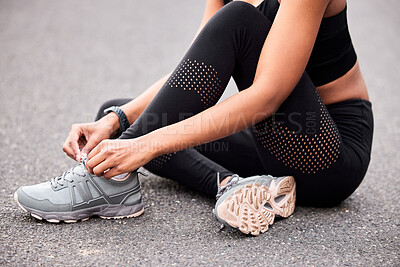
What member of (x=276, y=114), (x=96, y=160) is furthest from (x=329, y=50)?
(x=96, y=160)

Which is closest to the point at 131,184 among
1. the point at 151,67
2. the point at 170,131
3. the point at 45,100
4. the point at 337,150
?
the point at 170,131

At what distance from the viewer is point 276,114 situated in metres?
1.31

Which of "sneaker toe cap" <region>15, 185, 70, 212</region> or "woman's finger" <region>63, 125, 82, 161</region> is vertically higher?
"woman's finger" <region>63, 125, 82, 161</region>

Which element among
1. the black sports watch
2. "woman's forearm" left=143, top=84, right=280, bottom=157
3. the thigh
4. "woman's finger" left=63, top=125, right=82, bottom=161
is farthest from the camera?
the black sports watch

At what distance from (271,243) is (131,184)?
47 cm

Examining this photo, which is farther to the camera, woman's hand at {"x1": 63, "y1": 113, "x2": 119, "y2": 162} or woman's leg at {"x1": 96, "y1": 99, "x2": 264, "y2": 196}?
woman's leg at {"x1": 96, "y1": 99, "x2": 264, "y2": 196}

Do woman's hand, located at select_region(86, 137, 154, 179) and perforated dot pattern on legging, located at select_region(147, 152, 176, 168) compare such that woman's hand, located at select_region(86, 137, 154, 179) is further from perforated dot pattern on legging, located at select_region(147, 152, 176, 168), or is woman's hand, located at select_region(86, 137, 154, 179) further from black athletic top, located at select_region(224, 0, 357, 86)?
black athletic top, located at select_region(224, 0, 357, 86)

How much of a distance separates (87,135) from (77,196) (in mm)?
207

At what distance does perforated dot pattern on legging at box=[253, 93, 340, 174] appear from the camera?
1334 millimetres

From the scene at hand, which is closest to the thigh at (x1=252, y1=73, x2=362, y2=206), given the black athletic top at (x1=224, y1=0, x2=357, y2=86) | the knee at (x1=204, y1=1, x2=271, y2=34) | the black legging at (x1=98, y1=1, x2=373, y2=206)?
the black legging at (x1=98, y1=1, x2=373, y2=206)

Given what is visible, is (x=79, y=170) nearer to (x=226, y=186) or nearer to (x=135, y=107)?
(x=135, y=107)

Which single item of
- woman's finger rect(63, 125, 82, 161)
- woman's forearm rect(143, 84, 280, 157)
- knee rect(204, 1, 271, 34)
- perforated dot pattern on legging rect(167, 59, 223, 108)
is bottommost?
woman's finger rect(63, 125, 82, 161)

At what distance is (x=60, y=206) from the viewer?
53.7 inches

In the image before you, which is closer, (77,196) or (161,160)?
(77,196)
